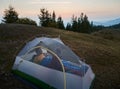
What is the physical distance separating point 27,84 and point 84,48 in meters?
Result: 9.04

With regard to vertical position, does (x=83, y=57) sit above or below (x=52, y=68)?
below

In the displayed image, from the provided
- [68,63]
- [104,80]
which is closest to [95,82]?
[104,80]

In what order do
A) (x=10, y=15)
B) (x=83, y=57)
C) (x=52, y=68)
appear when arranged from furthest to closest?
(x=10, y=15)
(x=83, y=57)
(x=52, y=68)

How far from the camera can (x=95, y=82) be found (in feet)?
44.0

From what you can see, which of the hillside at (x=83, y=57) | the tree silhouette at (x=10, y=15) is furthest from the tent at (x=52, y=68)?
the tree silhouette at (x=10, y=15)

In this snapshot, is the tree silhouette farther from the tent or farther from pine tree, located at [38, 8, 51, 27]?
the tent

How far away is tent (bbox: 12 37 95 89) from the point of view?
1073cm

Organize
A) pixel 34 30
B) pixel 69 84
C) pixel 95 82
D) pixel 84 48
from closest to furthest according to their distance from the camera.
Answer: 1. pixel 69 84
2. pixel 95 82
3. pixel 84 48
4. pixel 34 30

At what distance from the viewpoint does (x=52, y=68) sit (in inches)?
428

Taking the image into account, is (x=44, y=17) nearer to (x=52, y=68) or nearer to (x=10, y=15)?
(x=10, y=15)

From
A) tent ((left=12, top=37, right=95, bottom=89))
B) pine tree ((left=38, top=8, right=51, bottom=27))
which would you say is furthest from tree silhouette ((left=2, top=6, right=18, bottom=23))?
tent ((left=12, top=37, right=95, bottom=89))

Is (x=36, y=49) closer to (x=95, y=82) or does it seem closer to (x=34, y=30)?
(x=95, y=82)

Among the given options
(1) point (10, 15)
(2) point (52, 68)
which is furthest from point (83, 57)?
(1) point (10, 15)

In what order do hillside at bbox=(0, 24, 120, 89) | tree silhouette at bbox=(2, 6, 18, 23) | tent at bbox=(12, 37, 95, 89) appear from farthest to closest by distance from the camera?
tree silhouette at bbox=(2, 6, 18, 23), hillside at bbox=(0, 24, 120, 89), tent at bbox=(12, 37, 95, 89)
